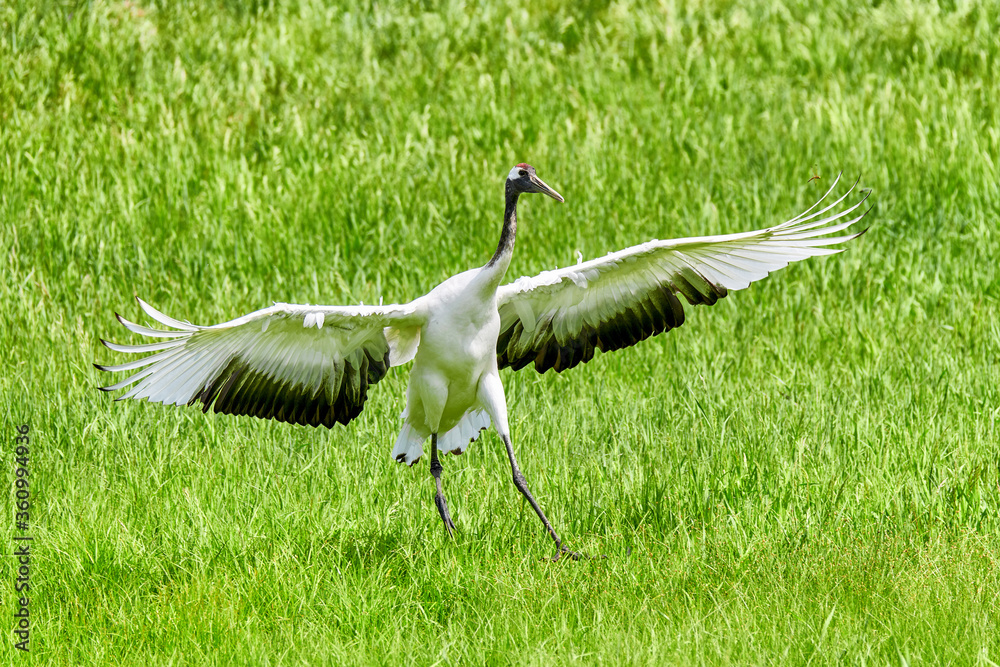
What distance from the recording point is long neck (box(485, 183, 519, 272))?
14.7 ft

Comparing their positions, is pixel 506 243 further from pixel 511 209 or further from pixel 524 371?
pixel 524 371

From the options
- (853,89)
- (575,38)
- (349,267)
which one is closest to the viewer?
(349,267)

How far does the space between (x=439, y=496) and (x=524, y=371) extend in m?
1.99

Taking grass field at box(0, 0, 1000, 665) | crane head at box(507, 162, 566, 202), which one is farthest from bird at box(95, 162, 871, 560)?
grass field at box(0, 0, 1000, 665)

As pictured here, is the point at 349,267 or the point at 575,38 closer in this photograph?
the point at 349,267

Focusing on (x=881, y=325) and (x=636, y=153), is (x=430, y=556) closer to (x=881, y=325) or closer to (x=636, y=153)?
(x=881, y=325)

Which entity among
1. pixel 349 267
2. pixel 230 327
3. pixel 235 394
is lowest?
pixel 349 267

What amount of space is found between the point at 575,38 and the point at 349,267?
4.73 metres

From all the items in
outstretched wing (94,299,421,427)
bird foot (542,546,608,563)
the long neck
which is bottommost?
bird foot (542,546,608,563)

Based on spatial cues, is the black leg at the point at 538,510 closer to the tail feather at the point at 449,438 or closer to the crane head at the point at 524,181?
the tail feather at the point at 449,438

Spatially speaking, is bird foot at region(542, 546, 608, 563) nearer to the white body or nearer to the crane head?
the white body

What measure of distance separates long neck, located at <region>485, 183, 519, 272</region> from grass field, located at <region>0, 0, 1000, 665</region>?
1.17 metres

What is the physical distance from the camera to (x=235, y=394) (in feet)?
15.2

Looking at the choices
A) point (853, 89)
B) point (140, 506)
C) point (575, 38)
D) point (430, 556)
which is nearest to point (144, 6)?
point (575, 38)
